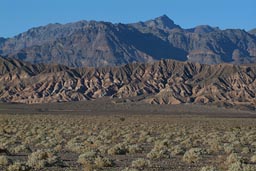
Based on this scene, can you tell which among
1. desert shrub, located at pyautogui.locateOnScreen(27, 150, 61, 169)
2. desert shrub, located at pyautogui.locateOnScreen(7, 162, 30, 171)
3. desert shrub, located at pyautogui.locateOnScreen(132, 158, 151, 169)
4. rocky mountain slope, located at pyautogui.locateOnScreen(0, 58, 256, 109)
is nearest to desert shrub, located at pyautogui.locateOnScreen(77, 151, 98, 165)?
desert shrub, located at pyautogui.locateOnScreen(27, 150, 61, 169)

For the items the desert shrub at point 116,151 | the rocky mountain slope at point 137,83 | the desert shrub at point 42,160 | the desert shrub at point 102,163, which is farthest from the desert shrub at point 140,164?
the rocky mountain slope at point 137,83

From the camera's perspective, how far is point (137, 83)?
595 feet

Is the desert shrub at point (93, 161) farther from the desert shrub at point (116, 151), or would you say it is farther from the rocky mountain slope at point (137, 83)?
the rocky mountain slope at point (137, 83)

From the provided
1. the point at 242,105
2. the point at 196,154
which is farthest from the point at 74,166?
the point at 242,105

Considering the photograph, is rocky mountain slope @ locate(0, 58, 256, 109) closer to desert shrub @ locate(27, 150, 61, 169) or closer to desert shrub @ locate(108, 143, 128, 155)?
desert shrub @ locate(108, 143, 128, 155)

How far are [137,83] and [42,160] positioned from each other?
162 metres

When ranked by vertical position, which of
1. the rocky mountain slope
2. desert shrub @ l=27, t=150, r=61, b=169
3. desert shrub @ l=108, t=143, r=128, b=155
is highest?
the rocky mountain slope

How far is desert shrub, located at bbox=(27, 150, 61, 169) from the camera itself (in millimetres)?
19250

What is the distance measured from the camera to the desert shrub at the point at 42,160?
19.2 metres

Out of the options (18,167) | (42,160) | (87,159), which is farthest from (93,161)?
(18,167)

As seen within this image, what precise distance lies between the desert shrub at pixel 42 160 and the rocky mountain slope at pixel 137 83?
427 ft

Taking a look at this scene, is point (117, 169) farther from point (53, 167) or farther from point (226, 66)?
point (226, 66)

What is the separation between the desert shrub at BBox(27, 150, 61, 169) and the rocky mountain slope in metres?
130

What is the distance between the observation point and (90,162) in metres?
20.5
